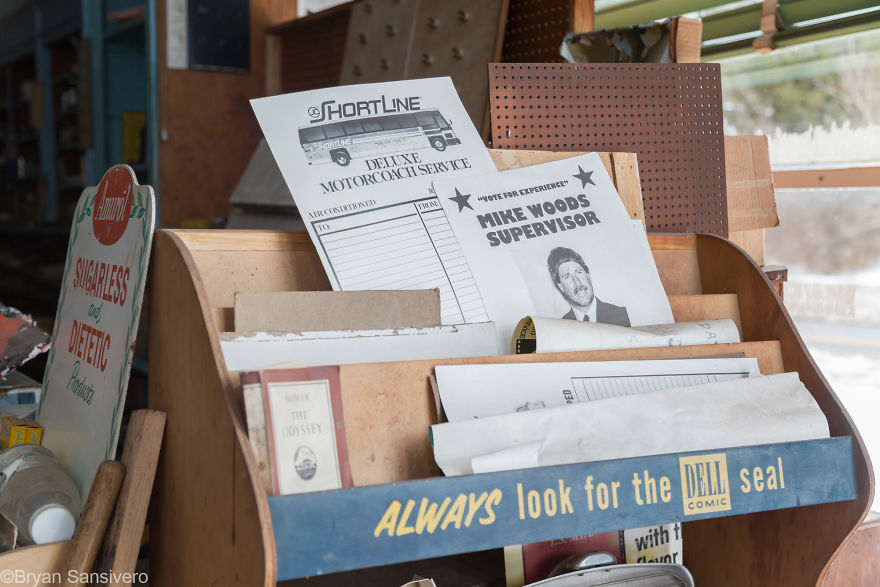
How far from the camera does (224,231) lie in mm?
951

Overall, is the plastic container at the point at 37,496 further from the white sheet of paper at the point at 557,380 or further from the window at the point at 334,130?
the window at the point at 334,130

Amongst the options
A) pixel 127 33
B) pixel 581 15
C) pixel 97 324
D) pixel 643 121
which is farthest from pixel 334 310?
pixel 127 33

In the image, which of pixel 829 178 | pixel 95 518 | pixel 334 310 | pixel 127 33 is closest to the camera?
pixel 95 518

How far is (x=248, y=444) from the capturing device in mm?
686

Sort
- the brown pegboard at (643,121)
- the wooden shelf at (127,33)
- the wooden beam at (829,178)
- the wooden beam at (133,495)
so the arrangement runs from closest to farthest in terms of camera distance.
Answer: the wooden beam at (133,495)
the brown pegboard at (643,121)
the wooden beam at (829,178)
the wooden shelf at (127,33)

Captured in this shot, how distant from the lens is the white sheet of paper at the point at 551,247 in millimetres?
1033

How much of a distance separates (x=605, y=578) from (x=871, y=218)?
5.94 feet

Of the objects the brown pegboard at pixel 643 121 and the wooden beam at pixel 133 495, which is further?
the brown pegboard at pixel 643 121

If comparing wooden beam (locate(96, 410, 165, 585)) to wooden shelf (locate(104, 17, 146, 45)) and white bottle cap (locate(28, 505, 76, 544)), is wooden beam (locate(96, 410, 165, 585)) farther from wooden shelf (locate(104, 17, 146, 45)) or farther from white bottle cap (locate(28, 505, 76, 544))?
wooden shelf (locate(104, 17, 146, 45))

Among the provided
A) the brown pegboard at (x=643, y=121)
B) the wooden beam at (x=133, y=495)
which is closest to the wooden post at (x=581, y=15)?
the brown pegboard at (x=643, y=121)

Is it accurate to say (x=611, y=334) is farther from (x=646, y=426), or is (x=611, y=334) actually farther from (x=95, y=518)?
(x=95, y=518)

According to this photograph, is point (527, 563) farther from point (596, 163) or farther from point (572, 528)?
point (596, 163)

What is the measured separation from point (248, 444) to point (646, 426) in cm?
41

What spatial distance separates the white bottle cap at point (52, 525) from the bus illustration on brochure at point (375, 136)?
0.49 meters
